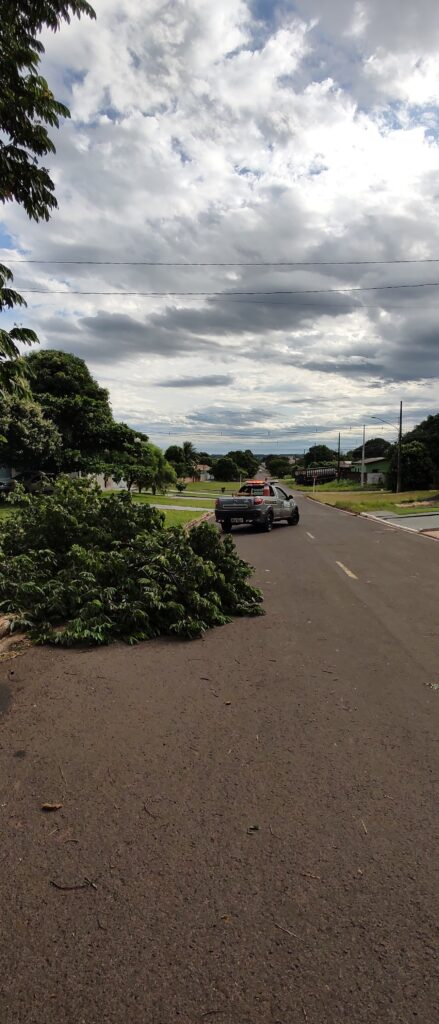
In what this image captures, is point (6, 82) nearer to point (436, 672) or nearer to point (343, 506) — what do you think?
point (436, 672)

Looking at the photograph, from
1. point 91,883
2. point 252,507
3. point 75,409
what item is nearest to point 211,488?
point 75,409

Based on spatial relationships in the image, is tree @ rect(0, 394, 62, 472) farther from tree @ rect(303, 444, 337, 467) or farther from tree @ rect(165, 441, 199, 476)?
tree @ rect(303, 444, 337, 467)

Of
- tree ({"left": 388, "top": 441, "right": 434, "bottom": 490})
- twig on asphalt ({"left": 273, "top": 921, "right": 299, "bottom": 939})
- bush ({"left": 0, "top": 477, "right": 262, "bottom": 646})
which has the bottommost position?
twig on asphalt ({"left": 273, "top": 921, "right": 299, "bottom": 939})

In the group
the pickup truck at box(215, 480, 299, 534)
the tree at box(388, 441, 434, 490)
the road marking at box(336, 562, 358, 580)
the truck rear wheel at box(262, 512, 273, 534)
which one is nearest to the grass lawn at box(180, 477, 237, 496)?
the tree at box(388, 441, 434, 490)

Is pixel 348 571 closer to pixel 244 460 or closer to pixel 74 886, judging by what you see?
pixel 74 886

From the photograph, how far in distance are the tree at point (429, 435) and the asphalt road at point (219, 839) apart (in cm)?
6241

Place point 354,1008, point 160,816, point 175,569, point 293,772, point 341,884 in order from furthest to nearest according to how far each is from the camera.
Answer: point 175,569, point 293,772, point 160,816, point 341,884, point 354,1008

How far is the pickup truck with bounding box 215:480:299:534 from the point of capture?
65.6 ft

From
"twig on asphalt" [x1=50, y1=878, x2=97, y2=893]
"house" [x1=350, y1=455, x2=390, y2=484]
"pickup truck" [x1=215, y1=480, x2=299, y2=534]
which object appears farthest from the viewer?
"house" [x1=350, y1=455, x2=390, y2=484]

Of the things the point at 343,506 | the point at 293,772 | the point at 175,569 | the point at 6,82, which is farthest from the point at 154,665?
the point at 343,506

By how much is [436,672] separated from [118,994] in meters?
4.19

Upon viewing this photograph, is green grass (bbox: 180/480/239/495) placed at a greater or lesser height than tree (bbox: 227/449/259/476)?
lesser

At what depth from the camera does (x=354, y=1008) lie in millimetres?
1963

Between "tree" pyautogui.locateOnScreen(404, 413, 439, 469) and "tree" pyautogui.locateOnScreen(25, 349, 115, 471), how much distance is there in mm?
41089
